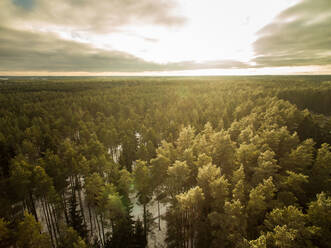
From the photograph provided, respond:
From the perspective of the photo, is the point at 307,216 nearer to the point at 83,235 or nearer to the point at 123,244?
the point at 123,244

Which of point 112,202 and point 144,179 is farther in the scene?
point 144,179

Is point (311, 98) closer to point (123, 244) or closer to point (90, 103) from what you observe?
point (123, 244)

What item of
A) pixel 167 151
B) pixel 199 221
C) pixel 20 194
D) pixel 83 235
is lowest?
pixel 83 235

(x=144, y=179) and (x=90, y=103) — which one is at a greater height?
(x=90, y=103)

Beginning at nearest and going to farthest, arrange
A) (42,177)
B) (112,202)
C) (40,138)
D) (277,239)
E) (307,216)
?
(277,239) → (307,216) → (112,202) → (42,177) → (40,138)

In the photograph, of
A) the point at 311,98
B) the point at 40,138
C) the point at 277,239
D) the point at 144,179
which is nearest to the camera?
the point at 277,239

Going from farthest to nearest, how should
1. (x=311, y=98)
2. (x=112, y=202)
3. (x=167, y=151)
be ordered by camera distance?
1. (x=311, y=98)
2. (x=167, y=151)
3. (x=112, y=202)

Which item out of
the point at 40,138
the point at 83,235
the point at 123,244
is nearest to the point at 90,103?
the point at 40,138

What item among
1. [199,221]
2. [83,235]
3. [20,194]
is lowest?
[83,235]

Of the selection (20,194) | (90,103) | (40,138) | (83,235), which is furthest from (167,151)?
(90,103)
